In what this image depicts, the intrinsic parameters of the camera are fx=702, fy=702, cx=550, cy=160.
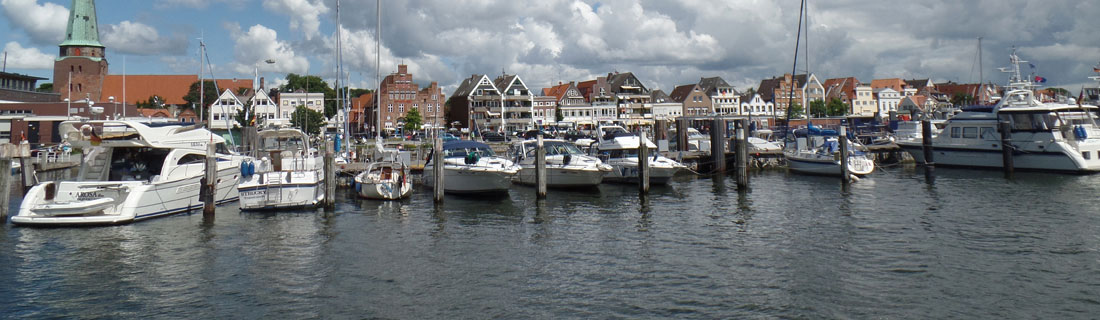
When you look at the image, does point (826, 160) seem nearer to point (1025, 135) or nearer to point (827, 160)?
point (827, 160)

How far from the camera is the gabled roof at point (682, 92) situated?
117562mm

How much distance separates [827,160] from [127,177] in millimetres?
32528

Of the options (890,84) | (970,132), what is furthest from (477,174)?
(890,84)

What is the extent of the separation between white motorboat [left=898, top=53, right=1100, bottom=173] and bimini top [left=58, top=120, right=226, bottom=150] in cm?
3985

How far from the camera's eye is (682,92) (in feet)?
394

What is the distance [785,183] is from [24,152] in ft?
117

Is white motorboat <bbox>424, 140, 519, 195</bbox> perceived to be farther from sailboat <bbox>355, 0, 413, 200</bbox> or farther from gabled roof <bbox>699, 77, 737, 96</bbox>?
gabled roof <bbox>699, 77, 737, 96</bbox>

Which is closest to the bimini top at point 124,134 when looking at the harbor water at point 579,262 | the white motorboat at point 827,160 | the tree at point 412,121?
the harbor water at point 579,262

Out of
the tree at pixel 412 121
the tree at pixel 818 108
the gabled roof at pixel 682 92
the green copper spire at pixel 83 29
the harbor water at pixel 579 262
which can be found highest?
the green copper spire at pixel 83 29

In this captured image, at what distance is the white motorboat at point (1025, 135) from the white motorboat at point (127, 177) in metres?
39.2

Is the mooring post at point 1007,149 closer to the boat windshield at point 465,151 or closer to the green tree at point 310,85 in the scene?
the boat windshield at point 465,151

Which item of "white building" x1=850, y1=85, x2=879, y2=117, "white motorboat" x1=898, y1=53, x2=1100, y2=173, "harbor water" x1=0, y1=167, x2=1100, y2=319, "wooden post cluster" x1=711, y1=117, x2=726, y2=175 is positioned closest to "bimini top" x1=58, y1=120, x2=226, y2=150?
"harbor water" x1=0, y1=167, x2=1100, y2=319

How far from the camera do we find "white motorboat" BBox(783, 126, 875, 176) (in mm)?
35656

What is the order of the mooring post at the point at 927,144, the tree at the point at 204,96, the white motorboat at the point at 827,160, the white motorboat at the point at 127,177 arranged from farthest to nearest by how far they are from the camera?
1. the tree at the point at 204,96
2. the mooring post at the point at 927,144
3. the white motorboat at the point at 827,160
4. the white motorboat at the point at 127,177
